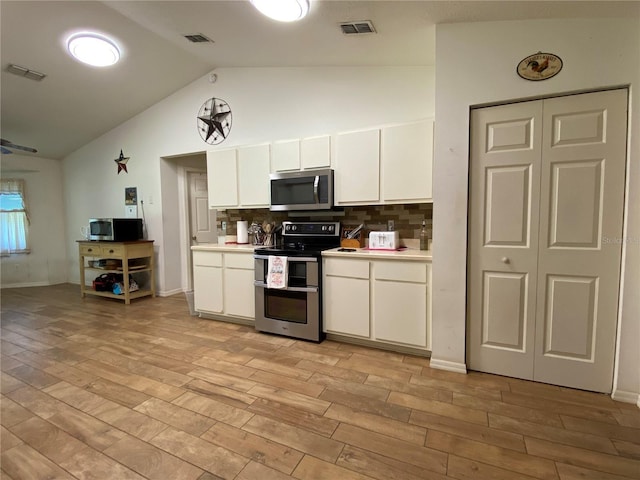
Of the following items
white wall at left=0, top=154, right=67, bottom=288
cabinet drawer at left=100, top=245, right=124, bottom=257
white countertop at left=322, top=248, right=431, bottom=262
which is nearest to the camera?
white countertop at left=322, top=248, right=431, bottom=262

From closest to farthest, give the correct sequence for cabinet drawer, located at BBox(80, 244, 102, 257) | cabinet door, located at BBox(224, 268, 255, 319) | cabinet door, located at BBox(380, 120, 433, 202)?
1. cabinet door, located at BBox(380, 120, 433, 202)
2. cabinet door, located at BBox(224, 268, 255, 319)
3. cabinet drawer, located at BBox(80, 244, 102, 257)

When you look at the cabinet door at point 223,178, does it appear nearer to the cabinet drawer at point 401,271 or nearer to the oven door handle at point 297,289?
the oven door handle at point 297,289

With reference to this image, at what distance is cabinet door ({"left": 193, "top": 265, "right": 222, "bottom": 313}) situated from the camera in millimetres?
3424

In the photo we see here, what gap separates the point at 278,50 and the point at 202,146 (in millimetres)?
1691

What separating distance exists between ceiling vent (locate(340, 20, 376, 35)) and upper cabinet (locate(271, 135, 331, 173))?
2.85ft

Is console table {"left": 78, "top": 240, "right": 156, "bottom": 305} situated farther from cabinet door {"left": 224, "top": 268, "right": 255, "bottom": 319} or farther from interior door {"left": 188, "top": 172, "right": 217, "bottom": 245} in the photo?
cabinet door {"left": 224, "top": 268, "right": 255, "bottom": 319}

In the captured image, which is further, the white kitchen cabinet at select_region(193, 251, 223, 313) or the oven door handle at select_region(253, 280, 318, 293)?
the white kitchen cabinet at select_region(193, 251, 223, 313)

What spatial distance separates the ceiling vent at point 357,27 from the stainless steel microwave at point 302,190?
1.13 m

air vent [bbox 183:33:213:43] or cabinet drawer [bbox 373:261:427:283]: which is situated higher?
air vent [bbox 183:33:213:43]

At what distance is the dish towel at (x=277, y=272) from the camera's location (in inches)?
113

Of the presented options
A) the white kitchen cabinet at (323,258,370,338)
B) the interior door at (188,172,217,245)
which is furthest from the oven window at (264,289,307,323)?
the interior door at (188,172,217,245)

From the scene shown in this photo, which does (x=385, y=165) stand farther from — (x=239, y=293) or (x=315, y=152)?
(x=239, y=293)

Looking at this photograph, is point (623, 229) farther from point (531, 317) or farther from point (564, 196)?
point (531, 317)

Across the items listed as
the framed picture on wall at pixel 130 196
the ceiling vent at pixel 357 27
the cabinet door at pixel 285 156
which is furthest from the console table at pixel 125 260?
the ceiling vent at pixel 357 27
